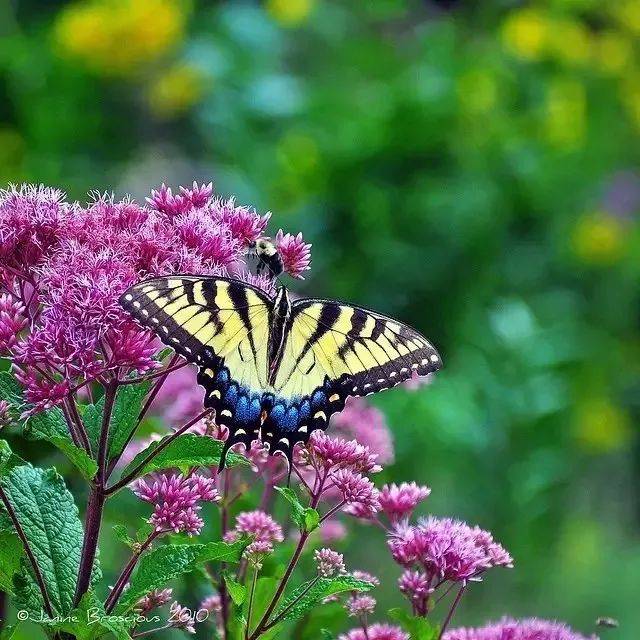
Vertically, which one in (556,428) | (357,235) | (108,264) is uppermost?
(357,235)

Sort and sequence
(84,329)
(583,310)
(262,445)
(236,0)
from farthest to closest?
(236,0) → (583,310) → (262,445) → (84,329)

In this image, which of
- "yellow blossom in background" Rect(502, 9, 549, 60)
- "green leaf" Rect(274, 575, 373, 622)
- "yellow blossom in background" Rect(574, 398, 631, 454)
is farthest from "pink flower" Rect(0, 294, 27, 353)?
"yellow blossom in background" Rect(502, 9, 549, 60)

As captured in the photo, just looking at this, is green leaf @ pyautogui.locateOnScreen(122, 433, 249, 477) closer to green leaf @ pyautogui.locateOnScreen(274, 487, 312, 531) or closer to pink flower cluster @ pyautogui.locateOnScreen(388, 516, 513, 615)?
green leaf @ pyautogui.locateOnScreen(274, 487, 312, 531)

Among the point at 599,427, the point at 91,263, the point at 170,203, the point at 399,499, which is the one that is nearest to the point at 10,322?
the point at 91,263

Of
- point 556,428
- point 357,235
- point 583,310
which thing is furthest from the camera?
point 583,310

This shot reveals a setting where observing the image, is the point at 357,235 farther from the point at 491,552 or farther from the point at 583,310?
the point at 491,552

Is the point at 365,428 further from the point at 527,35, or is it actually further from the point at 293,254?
the point at 527,35

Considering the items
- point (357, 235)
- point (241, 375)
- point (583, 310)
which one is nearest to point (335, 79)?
point (357, 235)
